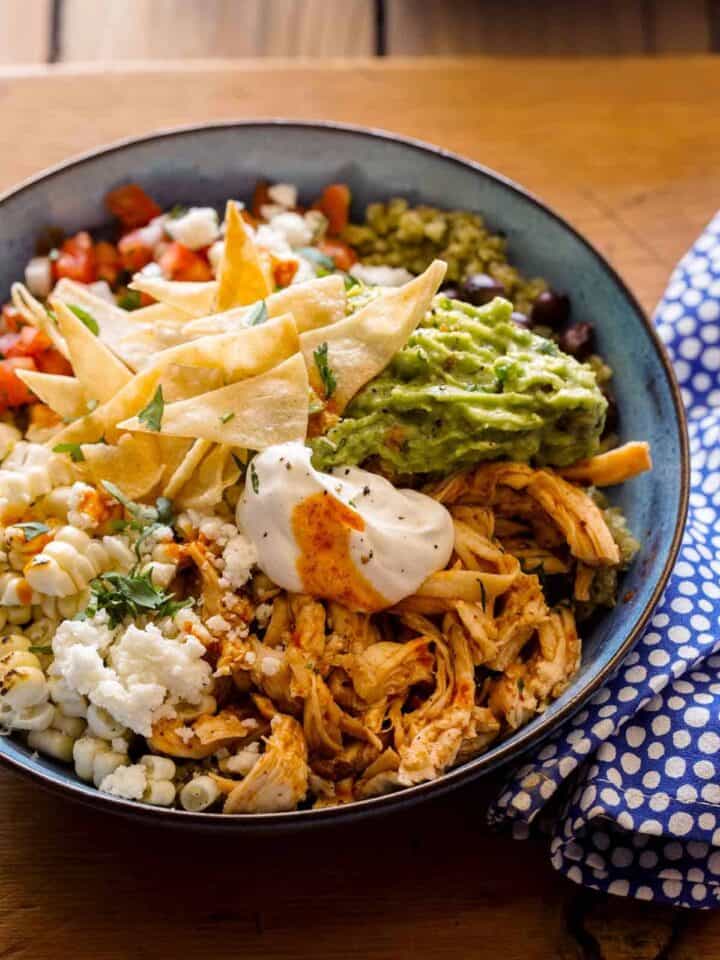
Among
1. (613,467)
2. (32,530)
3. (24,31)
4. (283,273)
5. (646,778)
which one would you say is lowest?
(646,778)

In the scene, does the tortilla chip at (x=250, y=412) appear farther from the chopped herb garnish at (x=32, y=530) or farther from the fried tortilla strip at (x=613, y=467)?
the fried tortilla strip at (x=613, y=467)

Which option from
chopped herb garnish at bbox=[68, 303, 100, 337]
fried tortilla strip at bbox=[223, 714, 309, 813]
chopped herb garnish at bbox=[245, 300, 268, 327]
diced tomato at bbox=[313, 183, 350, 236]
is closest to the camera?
fried tortilla strip at bbox=[223, 714, 309, 813]

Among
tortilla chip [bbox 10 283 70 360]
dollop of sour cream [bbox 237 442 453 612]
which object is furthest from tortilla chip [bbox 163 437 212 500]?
tortilla chip [bbox 10 283 70 360]

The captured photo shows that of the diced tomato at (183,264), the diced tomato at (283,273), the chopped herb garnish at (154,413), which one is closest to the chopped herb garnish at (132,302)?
the diced tomato at (183,264)

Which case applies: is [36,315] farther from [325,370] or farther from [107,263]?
[325,370]

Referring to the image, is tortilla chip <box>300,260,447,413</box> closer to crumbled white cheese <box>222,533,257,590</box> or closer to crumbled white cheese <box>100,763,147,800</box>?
crumbled white cheese <box>222,533,257,590</box>

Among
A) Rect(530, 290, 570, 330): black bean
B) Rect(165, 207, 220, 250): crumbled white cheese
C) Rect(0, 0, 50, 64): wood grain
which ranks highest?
Rect(0, 0, 50, 64): wood grain

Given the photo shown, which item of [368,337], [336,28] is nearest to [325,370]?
[368,337]
